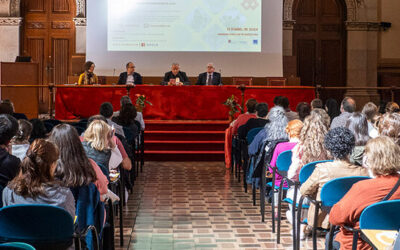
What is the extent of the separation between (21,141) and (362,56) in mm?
11893

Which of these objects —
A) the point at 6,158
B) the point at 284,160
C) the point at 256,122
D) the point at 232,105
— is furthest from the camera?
the point at 232,105

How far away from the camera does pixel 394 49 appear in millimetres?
15070

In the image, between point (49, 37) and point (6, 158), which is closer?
point (6, 158)

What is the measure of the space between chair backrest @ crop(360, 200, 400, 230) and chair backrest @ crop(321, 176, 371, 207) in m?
0.66

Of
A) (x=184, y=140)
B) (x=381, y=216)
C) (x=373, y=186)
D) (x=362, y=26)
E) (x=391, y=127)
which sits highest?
(x=362, y=26)

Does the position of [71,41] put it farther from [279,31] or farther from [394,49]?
[394,49]

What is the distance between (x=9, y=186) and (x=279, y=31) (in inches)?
448

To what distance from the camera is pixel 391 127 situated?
4.94 m

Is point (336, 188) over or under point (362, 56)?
under

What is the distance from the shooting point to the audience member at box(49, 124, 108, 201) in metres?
3.51

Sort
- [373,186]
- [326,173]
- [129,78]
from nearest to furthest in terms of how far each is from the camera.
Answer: [373,186]
[326,173]
[129,78]

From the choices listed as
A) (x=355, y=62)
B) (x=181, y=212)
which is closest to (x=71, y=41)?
(x=355, y=62)

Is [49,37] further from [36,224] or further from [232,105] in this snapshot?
[36,224]

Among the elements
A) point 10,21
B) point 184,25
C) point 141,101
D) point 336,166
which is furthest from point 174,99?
point 336,166
